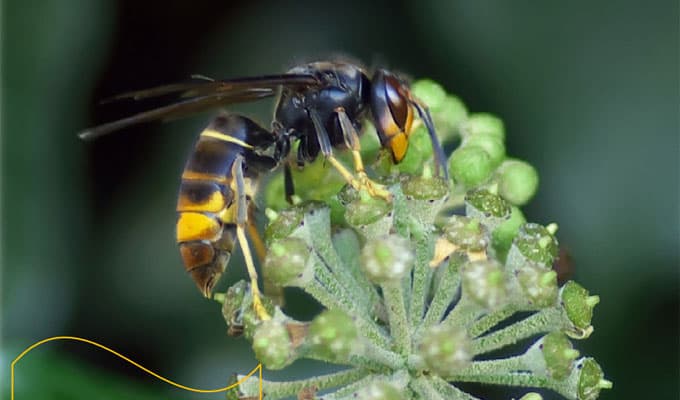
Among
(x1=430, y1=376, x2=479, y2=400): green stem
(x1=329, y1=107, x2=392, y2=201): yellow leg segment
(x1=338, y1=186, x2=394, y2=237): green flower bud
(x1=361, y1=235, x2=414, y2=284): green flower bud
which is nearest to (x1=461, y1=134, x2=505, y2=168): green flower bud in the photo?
(x1=329, y1=107, x2=392, y2=201): yellow leg segment

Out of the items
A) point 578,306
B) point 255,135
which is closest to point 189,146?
point 255,135

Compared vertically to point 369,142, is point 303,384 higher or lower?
lower

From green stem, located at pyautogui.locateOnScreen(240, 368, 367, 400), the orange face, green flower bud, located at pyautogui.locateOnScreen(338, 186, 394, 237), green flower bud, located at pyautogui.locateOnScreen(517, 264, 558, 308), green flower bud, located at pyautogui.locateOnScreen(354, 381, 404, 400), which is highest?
the orange face

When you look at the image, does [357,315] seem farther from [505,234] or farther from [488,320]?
[505,234]

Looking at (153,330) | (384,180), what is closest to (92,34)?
(153,330)

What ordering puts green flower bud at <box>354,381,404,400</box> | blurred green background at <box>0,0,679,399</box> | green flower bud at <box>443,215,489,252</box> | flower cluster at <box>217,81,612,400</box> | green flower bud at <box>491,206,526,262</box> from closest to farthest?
green flower bud at <box>354,381,404,400</box> < flower cluster at <box>217,81,612,400</box> < green flower bud at <box>443,215,489,252</box> < green flower bud at <box>491,206,526,262</box> < blurred green background at <box>0,0,679,399</box>

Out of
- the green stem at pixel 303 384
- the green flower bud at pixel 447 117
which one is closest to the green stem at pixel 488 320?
the green stem at pixel 303 384

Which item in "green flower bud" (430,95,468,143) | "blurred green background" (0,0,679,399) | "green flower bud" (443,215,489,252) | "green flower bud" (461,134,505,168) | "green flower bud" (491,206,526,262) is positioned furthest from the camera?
"blurred green background" (0,0,679,399)

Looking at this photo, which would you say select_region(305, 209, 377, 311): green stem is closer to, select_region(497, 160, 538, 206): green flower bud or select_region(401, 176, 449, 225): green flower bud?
select_region(401, 176, 449, 225): green flower bud
